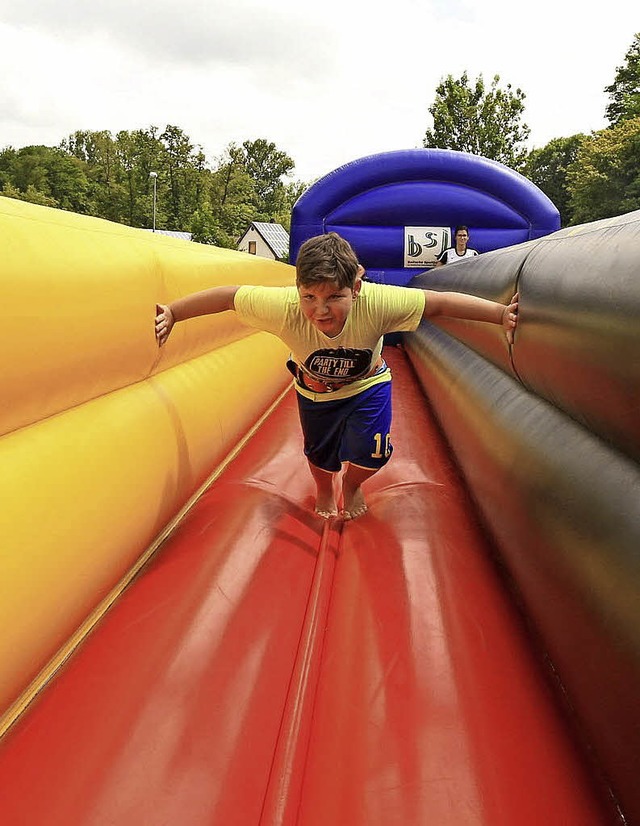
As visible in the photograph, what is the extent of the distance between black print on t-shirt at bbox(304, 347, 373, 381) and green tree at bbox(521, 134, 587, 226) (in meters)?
31.7

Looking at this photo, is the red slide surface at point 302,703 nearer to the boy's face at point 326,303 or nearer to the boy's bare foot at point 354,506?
the boy's bare foot at point 354,506

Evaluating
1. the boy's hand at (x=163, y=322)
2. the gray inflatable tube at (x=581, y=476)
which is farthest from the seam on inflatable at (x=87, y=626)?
the gray inflatable tube at (x=581, y=476)

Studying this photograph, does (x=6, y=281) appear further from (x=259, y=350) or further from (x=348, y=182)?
(x=348, y=182)

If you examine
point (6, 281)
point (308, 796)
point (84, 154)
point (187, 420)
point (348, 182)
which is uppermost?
point (84, 154)

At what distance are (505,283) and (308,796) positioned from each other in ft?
3.99

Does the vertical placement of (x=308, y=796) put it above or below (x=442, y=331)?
below

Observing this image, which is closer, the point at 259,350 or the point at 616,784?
the point at 616,784

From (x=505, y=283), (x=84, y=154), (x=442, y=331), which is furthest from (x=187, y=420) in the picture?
(x=84, y=154)

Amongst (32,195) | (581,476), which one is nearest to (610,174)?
(581,476)

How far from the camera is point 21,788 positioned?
2.53ft

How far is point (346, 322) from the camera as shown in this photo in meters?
1.61

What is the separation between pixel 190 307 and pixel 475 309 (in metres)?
0.70

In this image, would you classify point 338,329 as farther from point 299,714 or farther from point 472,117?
point 472,117

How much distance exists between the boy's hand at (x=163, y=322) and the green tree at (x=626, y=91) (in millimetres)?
26512
